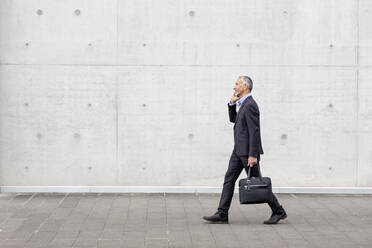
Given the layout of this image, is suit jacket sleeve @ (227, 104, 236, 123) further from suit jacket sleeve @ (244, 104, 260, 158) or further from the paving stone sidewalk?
the paving stone sidewalk

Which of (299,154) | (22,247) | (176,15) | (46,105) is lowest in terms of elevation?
(22,247)

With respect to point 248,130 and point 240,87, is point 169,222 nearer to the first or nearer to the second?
point 248,130

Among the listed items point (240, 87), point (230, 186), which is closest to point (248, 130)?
point (240, 87)

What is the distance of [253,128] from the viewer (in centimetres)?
788

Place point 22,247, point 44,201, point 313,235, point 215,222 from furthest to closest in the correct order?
point 44,201 → point 215,222 → point 313,235 → point 22,247

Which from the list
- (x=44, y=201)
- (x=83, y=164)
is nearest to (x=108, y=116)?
(x=83, y=164)

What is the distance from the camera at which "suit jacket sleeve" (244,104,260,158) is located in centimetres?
783

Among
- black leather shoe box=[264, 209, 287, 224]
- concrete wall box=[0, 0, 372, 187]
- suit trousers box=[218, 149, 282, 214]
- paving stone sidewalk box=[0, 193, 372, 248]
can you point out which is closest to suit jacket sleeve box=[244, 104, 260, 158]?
suit trousers box=[218, 149, 282, 214]

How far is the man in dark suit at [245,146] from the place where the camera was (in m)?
7.88

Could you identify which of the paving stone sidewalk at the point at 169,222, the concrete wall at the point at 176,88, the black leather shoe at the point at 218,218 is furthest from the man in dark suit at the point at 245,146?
the concrete wall at the point at 176,88

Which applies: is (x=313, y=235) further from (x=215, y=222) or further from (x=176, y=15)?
(x=176, y=15)

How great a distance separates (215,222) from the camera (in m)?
8.07

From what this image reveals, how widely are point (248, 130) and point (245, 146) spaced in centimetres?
20

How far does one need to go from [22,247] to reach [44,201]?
9.29 ft
